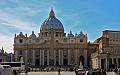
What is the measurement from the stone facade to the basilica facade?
428 inches

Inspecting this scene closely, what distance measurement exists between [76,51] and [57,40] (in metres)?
8.13

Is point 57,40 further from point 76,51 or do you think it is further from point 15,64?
point 15,64

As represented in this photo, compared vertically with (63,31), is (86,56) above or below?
below

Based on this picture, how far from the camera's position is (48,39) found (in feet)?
474

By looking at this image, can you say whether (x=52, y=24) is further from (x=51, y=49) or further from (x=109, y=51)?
(x=109, y=51)

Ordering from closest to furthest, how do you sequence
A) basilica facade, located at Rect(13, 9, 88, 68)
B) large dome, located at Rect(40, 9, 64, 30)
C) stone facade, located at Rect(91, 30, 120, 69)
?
1. stone facade, located at Rect(91, 30, 120, 69)
2. basilica facade, located at Rect(13, 9, 88, 68)
3. large dome, located at Rect(40, 9, 64, 30)

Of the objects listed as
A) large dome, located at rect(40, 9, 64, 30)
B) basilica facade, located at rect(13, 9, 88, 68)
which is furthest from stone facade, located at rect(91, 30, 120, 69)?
large dome, located at rect(40, 9, 64, 30)

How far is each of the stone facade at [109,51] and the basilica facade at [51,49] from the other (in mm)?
10860

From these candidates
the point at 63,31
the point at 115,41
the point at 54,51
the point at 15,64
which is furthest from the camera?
the point at 63,31

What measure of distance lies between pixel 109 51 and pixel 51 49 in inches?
889

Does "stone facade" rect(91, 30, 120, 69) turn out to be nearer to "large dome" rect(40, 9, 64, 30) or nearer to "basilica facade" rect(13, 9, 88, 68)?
"basilica facade" rect(13, 9, 88, 68)

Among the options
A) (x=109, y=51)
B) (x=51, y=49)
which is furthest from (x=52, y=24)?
(x=109, y=51)

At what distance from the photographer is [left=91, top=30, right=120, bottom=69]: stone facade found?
123062 mm

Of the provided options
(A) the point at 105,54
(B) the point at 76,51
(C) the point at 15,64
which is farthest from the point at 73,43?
(C) the point at 15,64
